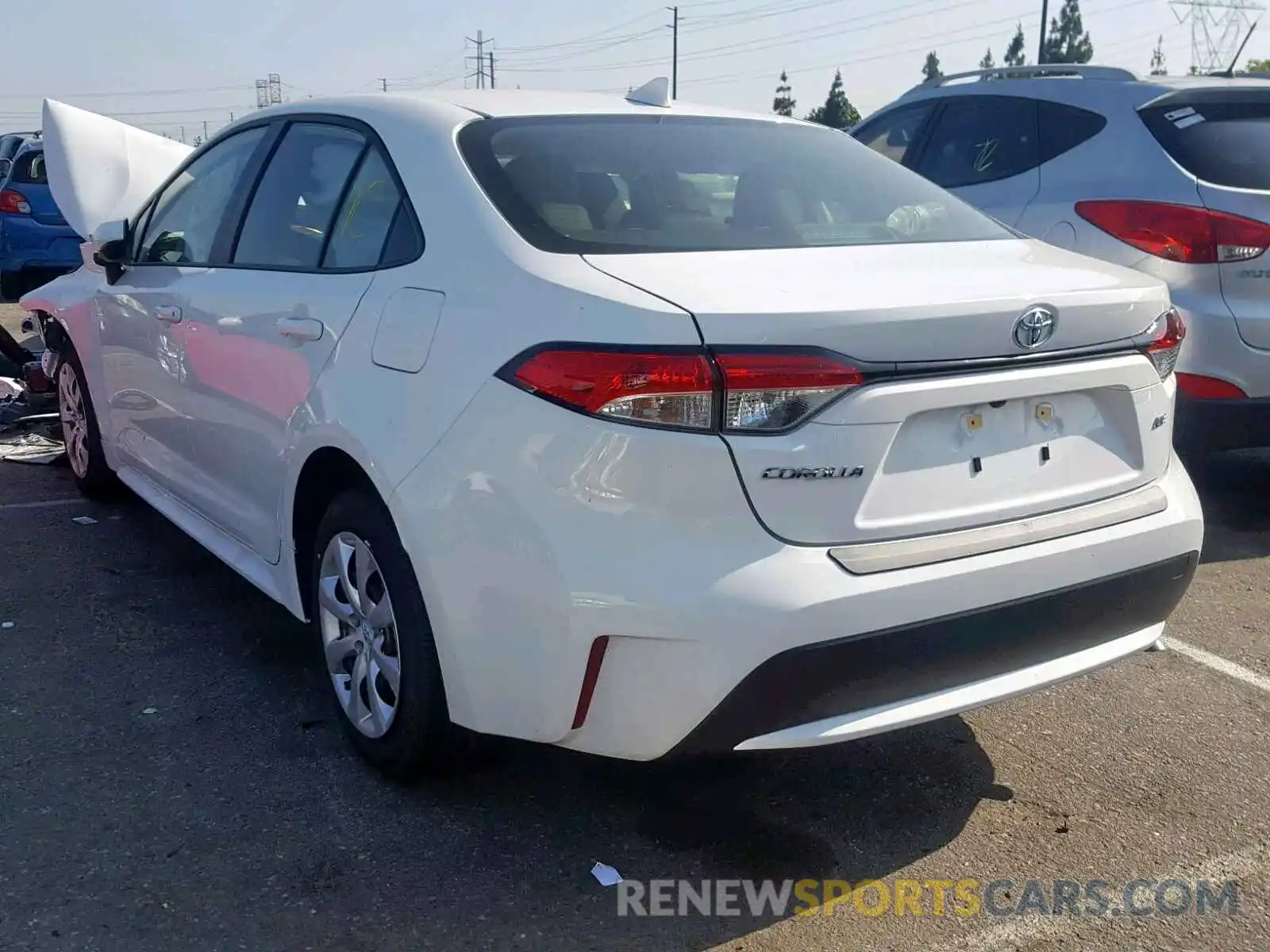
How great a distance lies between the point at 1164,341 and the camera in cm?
293

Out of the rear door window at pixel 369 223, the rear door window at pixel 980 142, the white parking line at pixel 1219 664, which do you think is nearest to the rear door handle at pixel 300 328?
the rear door window at pixel 369 223

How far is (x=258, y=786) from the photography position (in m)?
3.11

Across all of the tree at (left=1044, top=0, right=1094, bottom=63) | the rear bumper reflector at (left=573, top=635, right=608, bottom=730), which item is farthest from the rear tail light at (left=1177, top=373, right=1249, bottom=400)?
the tree at (left=1044, top=0, right=1094, bottom=63)

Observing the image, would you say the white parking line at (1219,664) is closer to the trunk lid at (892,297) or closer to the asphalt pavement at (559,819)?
the asphalt pavement at (559,819)

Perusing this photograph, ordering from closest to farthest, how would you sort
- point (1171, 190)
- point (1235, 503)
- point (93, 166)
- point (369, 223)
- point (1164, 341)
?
point (1164, 341) → point (369, 223) → point (1171, 190) → point (1235, 503) → point (93, 166)

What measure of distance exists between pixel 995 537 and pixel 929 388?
37cm

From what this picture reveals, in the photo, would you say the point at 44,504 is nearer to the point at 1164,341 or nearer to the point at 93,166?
the point at 93,166

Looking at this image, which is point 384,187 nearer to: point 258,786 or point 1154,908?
point 258,786

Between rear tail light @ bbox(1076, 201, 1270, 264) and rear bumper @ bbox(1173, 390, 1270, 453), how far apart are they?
0.52 meters

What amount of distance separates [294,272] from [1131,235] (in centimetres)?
318

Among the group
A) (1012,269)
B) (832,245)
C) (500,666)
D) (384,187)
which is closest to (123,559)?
(384,187)

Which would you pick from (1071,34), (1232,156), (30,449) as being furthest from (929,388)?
(1071,34)

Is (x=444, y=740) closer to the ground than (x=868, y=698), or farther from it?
closer to the ground

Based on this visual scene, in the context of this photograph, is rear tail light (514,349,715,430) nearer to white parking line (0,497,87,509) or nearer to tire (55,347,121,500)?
tire (55,347,121,500)
